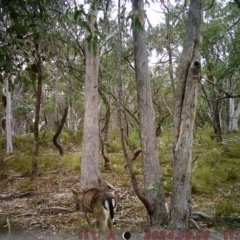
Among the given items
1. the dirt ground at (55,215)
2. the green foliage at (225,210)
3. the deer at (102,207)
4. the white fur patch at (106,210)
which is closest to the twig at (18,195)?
the dirt ground at (55,215)

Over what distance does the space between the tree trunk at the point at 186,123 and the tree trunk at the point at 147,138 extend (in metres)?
0.31

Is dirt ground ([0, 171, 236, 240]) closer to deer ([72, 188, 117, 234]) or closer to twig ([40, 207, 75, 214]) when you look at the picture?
twig ([40, 207, 75, 214])

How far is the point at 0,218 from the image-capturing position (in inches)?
236

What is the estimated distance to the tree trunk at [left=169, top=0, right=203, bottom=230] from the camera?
443 centimetres

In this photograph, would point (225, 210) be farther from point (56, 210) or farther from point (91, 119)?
point (91, 119)

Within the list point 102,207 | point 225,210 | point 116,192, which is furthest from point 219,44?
point 102,207

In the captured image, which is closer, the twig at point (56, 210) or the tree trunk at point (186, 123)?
the tree trunk at point (186, 123)

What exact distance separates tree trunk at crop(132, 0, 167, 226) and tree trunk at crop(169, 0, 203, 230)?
31 centimetres

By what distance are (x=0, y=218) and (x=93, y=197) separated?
224cm

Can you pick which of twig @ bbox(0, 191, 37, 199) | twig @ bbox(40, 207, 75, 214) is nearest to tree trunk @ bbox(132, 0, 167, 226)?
twig @ bbox(40, 207, 75, 214)

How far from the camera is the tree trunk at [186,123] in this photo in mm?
4434

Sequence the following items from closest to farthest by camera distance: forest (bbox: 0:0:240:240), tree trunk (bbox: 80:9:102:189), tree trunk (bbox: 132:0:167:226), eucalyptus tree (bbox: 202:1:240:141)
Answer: forest (bbox: 0:0:240:240) → tree trunk (bbox: 132:0:167:226) → tree trunk (bbox: 80:9:102:189) → eucalyptus tree (bbox: 202:1:240:141)

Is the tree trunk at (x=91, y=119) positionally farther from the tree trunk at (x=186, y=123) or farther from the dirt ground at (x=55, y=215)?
the tree trunk at (x=186, y=123)

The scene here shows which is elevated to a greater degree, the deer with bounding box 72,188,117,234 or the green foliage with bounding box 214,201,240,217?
the deer with bounding box 72,188,117,234
